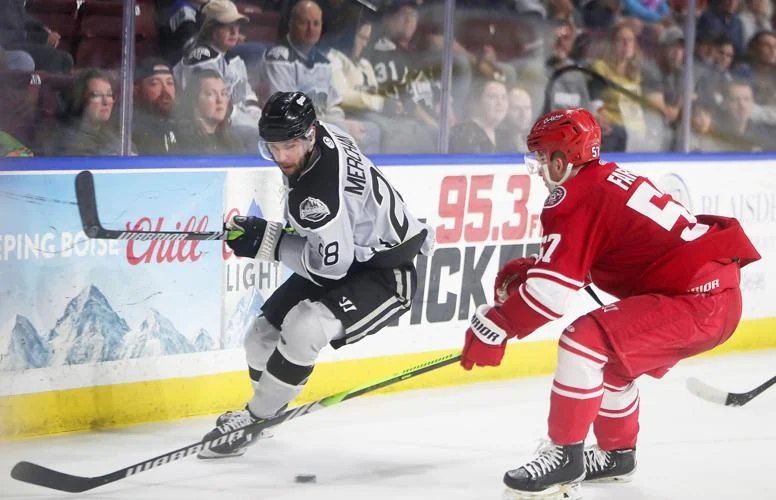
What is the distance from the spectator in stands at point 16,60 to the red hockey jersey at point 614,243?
5.81ft

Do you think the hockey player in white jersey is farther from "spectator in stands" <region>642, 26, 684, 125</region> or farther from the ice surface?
"spectator in stands" <region>642, 26, 684, 125</region>

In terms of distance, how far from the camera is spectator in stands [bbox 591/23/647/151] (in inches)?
229

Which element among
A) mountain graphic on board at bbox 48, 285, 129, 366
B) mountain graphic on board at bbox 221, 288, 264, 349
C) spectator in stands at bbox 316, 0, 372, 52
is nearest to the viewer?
mountain graphic on board at bbox 48, 285, 129, 366

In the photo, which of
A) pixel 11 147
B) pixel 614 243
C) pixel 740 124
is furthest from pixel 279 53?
pixel 740 124

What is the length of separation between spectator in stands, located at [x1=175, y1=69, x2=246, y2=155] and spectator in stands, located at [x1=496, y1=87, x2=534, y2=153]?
121 cm

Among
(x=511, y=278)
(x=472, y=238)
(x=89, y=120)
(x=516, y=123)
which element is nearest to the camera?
(x=511, y=278)

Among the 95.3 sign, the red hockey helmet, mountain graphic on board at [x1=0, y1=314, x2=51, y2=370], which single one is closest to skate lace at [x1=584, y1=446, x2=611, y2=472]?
the red hockey helmet

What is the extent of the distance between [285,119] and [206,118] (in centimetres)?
123

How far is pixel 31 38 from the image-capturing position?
4.15m

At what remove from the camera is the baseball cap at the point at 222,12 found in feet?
15.2

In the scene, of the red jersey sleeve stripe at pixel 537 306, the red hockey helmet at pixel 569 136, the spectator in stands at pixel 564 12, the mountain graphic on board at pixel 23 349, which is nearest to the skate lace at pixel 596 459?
the red jersey sleeve stripe at pixel 537 306

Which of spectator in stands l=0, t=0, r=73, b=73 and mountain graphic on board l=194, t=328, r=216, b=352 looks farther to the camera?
mountain graphic on board l=194, t=328, r=216, b=352

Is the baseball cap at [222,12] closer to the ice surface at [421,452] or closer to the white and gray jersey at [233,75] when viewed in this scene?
the white and gray jersey at [233,75]

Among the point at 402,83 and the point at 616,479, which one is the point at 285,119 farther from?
the point at 402,83
